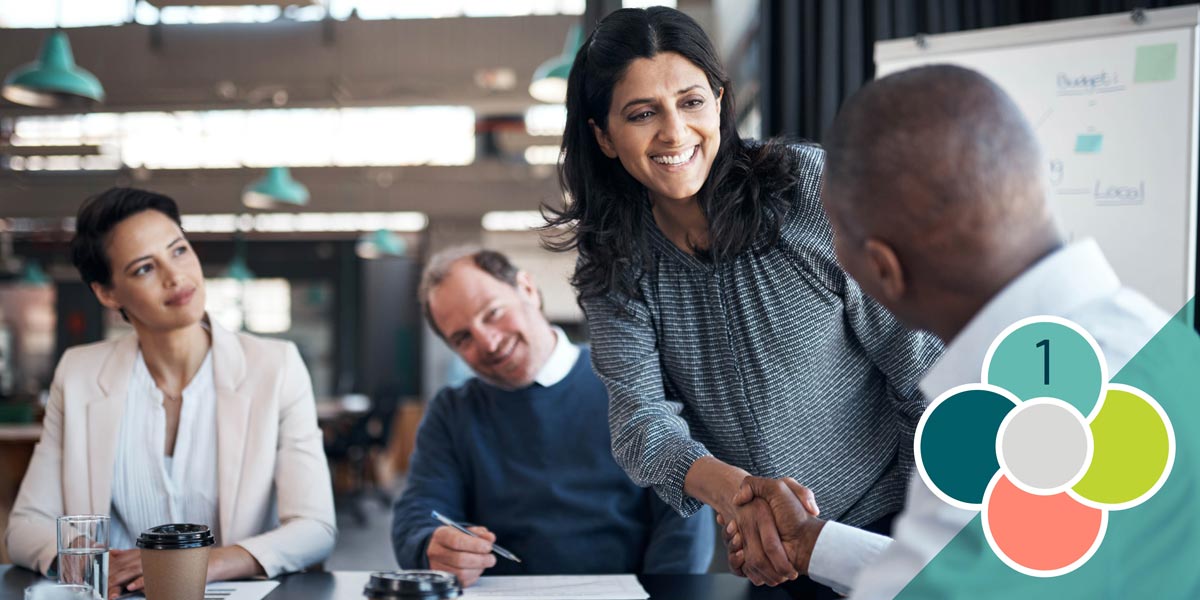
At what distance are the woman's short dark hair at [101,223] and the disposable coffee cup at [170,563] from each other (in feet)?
3.18

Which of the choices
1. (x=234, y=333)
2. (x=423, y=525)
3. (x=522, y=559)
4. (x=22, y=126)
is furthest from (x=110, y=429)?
(x=22, y=126)

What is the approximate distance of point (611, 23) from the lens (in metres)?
1.76

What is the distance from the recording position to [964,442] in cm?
106

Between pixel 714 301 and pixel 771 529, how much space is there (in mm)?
490

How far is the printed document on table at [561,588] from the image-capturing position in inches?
63.4

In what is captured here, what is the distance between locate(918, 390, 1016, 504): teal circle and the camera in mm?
998

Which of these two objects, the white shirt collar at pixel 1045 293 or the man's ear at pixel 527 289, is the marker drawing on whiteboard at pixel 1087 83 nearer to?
the man's ear at pixel 527 289

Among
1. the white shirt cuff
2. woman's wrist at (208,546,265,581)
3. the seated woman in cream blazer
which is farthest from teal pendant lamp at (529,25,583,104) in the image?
the white shirt cuff

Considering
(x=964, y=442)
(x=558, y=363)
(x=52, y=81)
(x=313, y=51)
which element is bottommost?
(x=558, y=363)

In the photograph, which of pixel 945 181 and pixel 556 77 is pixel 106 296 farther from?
pixel 556 77

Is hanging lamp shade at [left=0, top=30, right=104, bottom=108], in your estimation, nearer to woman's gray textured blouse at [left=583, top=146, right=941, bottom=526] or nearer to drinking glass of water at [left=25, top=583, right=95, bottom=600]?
woman's gray textured blouse at [left=583, top=146, right=941, bottom=526]

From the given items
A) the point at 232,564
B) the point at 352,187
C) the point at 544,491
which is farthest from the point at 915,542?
the point at 352,187

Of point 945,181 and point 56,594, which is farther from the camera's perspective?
point 56,594

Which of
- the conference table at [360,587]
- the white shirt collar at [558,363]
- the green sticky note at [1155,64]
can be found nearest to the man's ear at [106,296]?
the conference table at [360,587]
